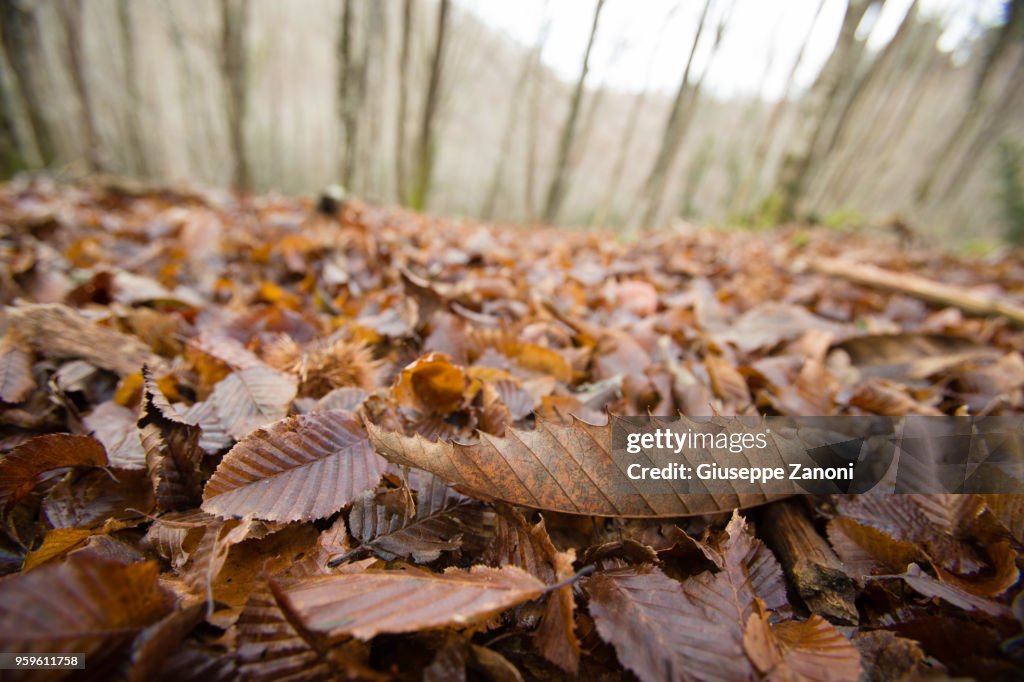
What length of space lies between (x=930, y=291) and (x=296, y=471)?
3310 mm

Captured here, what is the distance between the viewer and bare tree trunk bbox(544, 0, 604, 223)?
834 cm

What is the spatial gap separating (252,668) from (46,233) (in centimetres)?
295

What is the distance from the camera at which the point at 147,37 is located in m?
24.3

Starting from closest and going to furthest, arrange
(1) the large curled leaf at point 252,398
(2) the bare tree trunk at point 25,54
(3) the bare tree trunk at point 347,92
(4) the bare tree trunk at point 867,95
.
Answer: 1. (1) the large curled leaf at point 252,398
2. (2) the bare tree trunk at point 25,54
3. (3) the bare tree trunk at point 347,92
4. (4) the bare tree trunk at point 867,95

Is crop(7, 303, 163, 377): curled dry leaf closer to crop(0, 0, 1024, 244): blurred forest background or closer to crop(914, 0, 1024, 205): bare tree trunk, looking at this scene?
crop(0, 0, 1024, 244): blurred forest background

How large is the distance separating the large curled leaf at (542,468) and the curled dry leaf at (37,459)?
0.46 metres

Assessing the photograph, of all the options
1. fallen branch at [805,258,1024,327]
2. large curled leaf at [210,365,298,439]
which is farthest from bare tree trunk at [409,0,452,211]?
large curled leaf at [210,365,298,439]

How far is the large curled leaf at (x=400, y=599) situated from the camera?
0.45 meters

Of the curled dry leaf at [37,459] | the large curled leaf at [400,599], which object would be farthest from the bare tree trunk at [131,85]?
the large curled leaf at [400,599]

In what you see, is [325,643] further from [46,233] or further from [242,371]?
[46,233]

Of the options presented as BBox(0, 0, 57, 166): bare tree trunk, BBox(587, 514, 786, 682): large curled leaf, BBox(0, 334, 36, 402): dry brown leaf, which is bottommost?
BBox(0, 334, 36, 402): dry brown leaf

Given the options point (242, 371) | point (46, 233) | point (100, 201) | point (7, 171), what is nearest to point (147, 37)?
point (7, 171)

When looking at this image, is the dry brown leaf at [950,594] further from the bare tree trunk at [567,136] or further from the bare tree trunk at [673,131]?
the bare tree trunk at [673,131]

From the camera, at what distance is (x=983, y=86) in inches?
396
